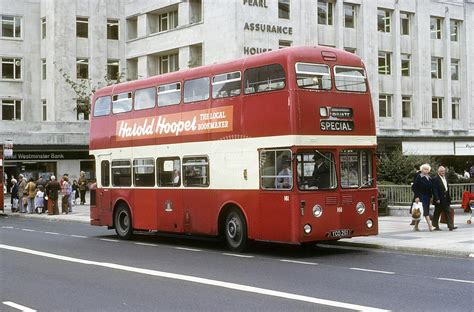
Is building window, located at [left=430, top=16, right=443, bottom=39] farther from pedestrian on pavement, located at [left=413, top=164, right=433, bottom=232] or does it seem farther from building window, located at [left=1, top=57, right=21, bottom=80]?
pedestrian on pavement, located at [left=413, top=164, right=433, bottom=232]

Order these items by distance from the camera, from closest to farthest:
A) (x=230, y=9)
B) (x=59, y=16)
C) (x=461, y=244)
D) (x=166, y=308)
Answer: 1. (x=166, y=308)
2. (x=461, y=244)
3. (x=230, y=9)
4. (x=59, y=16)

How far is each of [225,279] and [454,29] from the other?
2060 inches

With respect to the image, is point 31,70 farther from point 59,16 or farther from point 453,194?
point 453,194

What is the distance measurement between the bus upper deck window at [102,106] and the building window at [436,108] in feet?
133

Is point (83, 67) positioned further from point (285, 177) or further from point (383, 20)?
point (285, 177)

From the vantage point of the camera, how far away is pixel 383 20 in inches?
2138

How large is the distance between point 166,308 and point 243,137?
24.2ft

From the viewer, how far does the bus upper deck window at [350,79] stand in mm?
15633

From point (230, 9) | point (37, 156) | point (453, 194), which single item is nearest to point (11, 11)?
point (37, 156)

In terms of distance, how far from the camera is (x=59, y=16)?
5512 centimetres

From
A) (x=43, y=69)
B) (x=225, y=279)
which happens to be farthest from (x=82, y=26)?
(x=225, y=279)

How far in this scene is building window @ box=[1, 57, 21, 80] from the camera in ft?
187

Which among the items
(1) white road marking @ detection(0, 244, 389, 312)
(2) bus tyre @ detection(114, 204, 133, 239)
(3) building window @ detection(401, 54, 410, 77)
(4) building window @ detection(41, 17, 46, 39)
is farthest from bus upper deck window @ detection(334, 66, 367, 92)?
(4) building window @ detection(41, 17, 46, 39)

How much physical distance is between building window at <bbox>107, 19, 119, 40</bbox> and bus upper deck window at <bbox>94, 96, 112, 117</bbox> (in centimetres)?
3758
